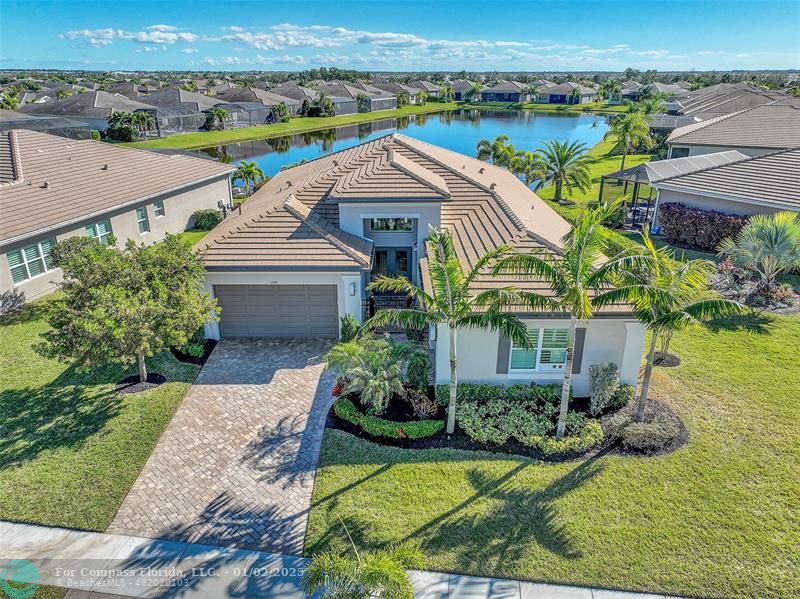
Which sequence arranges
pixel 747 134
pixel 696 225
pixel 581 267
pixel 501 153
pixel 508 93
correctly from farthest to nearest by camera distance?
pixel 508 93, pixel 501 153, pixel 747 134, pixel 696 225, pixel 581 267

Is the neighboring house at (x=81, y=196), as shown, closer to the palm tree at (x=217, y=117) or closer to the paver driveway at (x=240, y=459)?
the paver driveway at (x=240, y=459)

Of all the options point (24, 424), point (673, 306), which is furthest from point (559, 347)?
point (24, 424)

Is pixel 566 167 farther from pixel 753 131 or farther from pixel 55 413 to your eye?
pixel 55 413

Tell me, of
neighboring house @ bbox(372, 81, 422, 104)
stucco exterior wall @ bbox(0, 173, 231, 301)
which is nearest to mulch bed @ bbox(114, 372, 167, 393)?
stucco exterior wall @ bbox(0, 173, 231, 301)

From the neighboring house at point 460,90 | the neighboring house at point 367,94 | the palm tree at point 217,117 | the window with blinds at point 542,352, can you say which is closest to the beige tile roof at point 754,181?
the window with blinds at point 542,352

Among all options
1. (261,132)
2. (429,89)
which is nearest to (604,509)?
(261,132)

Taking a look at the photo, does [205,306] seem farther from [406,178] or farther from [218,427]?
[406,178]

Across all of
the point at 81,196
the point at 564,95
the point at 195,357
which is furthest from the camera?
the point at 564,95
